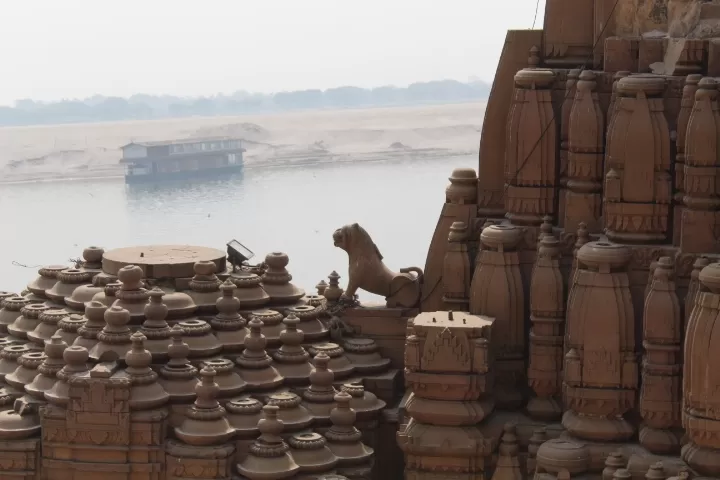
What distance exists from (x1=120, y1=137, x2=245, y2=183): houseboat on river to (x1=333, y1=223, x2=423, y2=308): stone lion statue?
627 inches

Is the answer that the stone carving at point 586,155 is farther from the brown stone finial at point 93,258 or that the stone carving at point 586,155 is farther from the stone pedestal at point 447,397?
the brown stone finial at point 93,258

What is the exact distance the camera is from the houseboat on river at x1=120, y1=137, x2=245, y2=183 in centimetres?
4059

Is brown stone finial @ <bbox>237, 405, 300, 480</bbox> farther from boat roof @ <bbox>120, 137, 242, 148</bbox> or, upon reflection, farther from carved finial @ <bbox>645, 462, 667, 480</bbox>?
boat roof @ <bbox>120, 137, 242, 148</bbox>

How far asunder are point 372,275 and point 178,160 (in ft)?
54.2

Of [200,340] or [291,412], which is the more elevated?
[200,340]

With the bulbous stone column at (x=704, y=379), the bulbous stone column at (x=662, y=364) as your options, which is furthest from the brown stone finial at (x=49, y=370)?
the bulbous stone column at (x=704, y=379)

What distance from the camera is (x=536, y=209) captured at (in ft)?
75.7

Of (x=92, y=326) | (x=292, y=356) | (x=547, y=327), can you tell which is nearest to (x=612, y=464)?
(x=547, y=327)

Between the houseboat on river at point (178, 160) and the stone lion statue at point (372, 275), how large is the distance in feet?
52.3

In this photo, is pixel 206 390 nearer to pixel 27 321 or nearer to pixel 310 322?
pixel 310 322

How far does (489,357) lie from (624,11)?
14.5 ft

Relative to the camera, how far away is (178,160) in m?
40.6

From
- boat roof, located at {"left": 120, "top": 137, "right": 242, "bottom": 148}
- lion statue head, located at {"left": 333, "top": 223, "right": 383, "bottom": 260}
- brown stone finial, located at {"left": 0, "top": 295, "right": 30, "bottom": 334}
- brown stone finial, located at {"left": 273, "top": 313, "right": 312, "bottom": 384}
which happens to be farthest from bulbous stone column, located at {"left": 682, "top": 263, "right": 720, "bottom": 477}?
boat roof, located at {"left": 120, "top": 137, "right": 242, "bottom": 148}

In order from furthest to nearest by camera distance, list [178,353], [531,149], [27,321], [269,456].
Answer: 1. [27,321]
2. [531,149]
3. [178,353]
4. [269,456]
